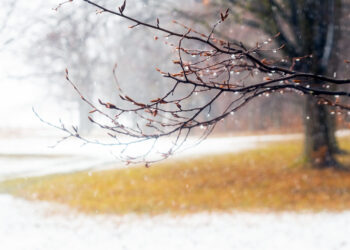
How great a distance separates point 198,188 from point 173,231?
2.73 meters

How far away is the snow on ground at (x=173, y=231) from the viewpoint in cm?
575

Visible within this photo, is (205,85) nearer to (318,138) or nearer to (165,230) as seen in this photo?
(165,230)

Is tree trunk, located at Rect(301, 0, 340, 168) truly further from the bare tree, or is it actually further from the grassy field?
the bare tree

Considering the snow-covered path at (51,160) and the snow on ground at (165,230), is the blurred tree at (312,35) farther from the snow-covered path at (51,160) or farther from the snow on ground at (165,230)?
the snow-covered path at (51,160)

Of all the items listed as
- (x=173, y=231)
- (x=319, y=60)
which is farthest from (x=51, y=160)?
(x=319, y=60)

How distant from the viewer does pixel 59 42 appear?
1059 centimetres

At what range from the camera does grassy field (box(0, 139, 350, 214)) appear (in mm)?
7957

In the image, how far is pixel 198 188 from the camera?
9.16 m

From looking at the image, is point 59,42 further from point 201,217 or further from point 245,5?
point 201,217

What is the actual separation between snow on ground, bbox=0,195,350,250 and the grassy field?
1.87 ft

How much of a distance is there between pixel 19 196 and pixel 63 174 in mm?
2272

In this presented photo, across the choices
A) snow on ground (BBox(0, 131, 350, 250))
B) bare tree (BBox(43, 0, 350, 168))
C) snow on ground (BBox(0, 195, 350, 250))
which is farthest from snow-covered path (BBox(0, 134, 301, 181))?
bare tree (BBox(43, 0, 350, 168))

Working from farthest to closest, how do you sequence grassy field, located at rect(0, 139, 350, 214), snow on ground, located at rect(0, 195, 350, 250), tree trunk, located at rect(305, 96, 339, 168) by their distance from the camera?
tree trunk, located at rect(305, 96, 339, 168) → grassy field, located at rect(0, 139, 350, 214) → snow on ground, located at rect(0, 195, 350, 250)

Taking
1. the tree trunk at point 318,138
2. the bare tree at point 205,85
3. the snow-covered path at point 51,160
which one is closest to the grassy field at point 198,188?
the tree trunk at point 318,138
